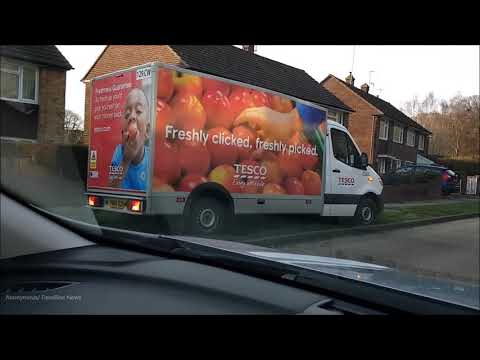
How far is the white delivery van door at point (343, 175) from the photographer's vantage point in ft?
31.7

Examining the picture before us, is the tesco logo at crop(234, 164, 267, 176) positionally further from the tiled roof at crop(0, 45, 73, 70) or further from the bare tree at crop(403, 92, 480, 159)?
the tiled roof at crop(0, 45, 73, 70)

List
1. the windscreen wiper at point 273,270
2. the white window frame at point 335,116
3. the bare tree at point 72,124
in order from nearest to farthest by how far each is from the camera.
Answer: the windscreen wiper at point 273,270 < the bare tree at point 72,124 < the white window frame at point 335,116

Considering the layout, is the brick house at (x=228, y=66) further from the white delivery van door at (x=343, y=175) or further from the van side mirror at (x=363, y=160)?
the van side mirror at (x=363, y=160)

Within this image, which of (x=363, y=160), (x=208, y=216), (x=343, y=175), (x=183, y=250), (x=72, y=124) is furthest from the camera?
(x=343, y=175)

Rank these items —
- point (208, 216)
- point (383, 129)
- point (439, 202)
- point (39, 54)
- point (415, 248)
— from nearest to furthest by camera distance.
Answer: point (39, 54), point (415, 248), point (208, 216), point (383, 129), point (439, 202)

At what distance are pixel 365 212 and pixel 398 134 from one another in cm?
311

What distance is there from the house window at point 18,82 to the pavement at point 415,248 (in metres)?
3.57

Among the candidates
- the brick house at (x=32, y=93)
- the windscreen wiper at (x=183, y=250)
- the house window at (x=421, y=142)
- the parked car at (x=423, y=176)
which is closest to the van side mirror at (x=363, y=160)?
the parked car at (x=423, y=176)

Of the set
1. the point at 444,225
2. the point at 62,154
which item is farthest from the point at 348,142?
the point at 62,154

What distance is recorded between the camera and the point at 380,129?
8.61 m

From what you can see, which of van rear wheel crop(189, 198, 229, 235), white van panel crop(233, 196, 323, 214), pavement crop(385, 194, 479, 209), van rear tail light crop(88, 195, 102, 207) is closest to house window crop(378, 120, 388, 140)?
white van panel crop(233, 196, 323, 214)

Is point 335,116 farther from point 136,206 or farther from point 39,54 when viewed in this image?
point 39,54

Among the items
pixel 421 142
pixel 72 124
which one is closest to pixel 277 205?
pixel 421 142
